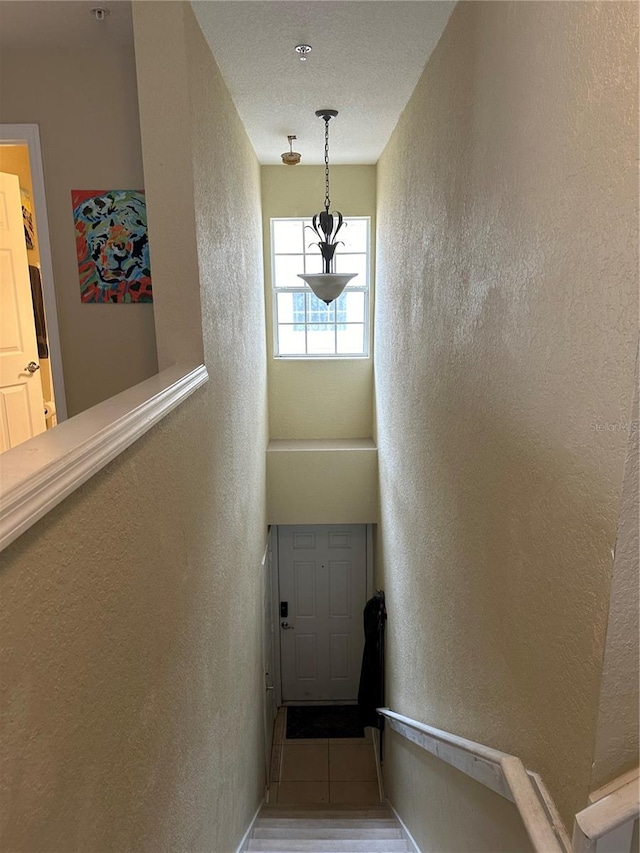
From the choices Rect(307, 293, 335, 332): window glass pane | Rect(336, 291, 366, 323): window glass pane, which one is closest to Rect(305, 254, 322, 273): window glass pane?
Rect(307, 293, 335, 332): window glass pane

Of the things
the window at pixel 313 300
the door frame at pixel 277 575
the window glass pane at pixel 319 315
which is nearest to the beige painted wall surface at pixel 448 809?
the door frame at pixel 277 575

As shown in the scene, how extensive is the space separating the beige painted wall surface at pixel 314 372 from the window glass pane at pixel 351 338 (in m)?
0.12

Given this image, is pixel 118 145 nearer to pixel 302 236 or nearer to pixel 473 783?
pixel 302 236

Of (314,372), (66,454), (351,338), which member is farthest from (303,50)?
(314,372)

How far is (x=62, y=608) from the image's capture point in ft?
3.25

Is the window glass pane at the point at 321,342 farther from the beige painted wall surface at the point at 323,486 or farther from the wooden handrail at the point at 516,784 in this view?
the wooden handrail at the point at 516,784

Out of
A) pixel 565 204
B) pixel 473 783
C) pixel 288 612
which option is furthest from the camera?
pixel 288 612

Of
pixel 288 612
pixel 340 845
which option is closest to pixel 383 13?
pixel 340 845

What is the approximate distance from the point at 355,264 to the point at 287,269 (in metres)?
0.61

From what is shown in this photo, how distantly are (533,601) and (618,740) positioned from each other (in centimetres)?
35

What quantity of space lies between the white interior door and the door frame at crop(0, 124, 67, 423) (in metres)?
0.40

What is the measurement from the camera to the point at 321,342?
202 inches

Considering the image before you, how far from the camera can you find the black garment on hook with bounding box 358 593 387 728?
464 cm

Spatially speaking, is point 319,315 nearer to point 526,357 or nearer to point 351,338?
point 351,338
